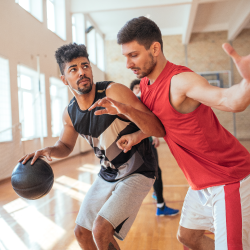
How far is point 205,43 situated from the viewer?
15.2 meters

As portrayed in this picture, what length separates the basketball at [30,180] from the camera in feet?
6.77

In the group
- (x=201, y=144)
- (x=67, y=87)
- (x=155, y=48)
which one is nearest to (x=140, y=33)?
(x=155, y=48)

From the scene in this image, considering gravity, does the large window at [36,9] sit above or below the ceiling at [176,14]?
below

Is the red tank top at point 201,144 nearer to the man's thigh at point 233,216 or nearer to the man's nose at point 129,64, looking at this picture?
the man's thigh at point 233,216

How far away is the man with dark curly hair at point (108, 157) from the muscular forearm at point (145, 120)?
1.1 inches

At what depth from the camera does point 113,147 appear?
2010 mm

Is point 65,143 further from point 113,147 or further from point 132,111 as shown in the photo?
point 132,111

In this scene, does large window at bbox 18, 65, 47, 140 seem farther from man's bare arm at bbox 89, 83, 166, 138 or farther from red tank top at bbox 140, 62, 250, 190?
red tank top at bbox 140, 62, 250, 190

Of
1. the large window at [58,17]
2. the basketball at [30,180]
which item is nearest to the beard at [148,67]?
the basketball at [30,180]

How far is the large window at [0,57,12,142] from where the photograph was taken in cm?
616

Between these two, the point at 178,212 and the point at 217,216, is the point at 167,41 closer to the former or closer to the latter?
the point at 178,212

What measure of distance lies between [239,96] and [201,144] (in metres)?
0.44

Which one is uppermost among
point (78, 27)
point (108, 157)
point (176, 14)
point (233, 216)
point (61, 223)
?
point (176, 14)

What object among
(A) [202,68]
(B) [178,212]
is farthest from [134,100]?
(A) [202,68]
